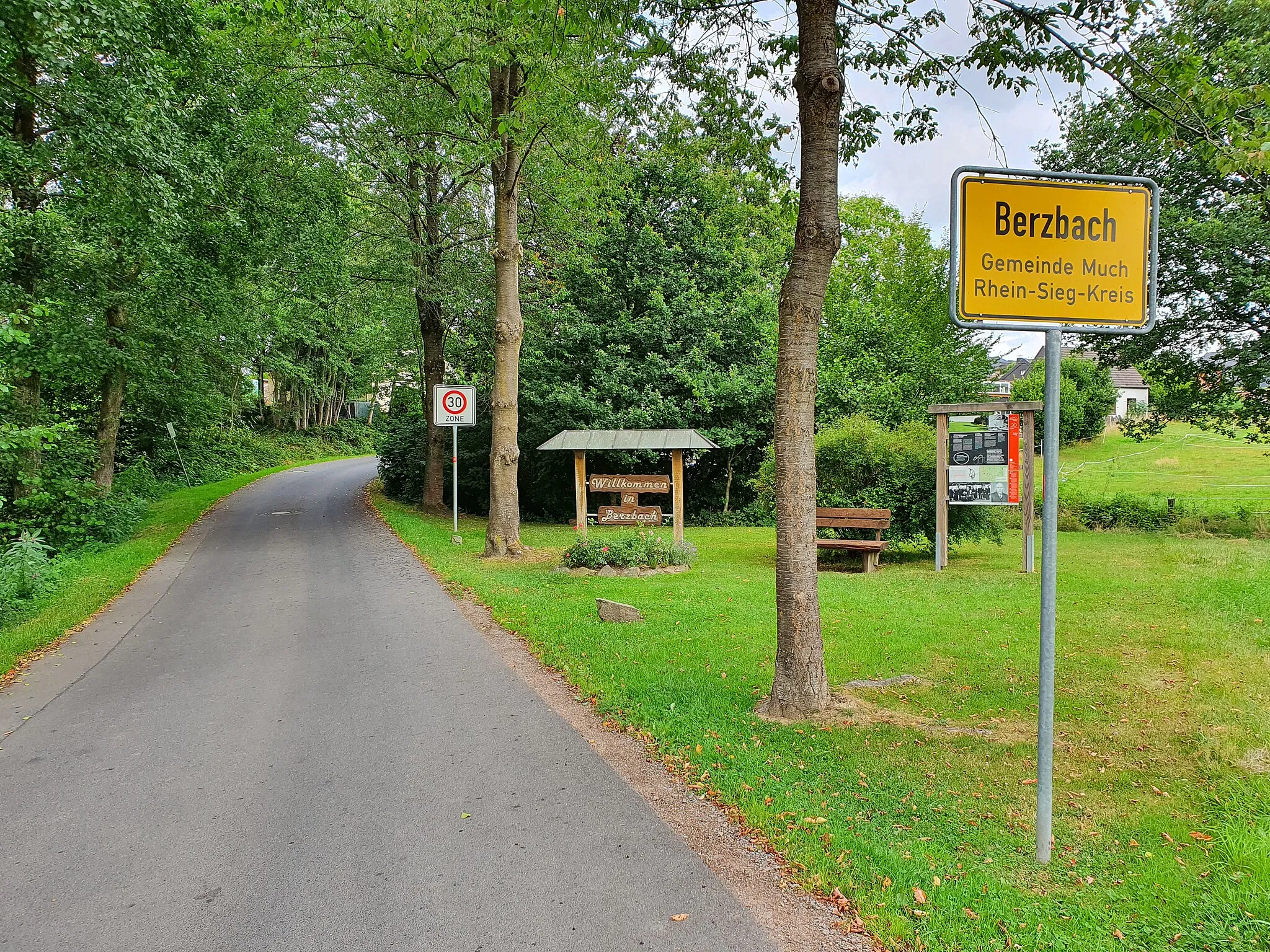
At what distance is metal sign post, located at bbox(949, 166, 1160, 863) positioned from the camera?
3.28 meters

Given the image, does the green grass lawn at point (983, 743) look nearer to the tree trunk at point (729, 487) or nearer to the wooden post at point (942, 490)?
the wooden post at point (942, 490)

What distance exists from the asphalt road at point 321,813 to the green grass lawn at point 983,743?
0.68 metres

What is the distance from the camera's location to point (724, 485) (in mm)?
21188

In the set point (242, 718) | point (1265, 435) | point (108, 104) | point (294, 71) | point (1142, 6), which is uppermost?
point (294, 71)

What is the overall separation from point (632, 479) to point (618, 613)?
516 cm

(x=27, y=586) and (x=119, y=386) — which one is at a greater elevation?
(x=119, y=386)

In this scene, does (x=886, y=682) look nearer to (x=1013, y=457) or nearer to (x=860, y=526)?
(x=860, y=526)

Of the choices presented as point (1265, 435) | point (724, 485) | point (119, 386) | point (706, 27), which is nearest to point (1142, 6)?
point (706, 27)

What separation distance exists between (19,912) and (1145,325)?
573 centimetres

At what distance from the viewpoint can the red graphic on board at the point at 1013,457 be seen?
38.2ft

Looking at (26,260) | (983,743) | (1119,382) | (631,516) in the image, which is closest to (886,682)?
(983,743)

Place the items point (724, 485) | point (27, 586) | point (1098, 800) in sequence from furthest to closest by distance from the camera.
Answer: point (724, 485) < point (27, 586) < point (1098, 800)

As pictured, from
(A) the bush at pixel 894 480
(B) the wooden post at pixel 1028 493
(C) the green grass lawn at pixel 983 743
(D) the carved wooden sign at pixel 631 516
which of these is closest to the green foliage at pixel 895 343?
(A) the bush at pixel 894 480

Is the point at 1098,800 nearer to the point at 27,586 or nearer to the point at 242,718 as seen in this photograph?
the point at 242,718
